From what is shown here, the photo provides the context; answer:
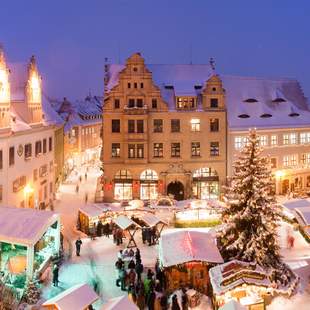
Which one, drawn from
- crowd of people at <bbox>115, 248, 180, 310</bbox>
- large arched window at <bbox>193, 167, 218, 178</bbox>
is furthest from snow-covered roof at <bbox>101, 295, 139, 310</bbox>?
large arched window at <bbox>193, 167, 218, 178</bbox>

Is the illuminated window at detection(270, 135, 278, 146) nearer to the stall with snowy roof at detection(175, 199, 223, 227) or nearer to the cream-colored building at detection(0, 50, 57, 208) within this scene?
the stall with snowy roof at detection(175, 199, 223, 227)

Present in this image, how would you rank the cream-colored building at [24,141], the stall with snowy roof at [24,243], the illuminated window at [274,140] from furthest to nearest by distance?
the illuminated window at [274,140], the cream-colored building at [24,141], the stall with snowy roof at [24,243]

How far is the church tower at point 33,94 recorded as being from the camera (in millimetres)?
50469

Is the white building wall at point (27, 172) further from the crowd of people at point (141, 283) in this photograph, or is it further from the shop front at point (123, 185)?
the crowd of people at point (141, 283)

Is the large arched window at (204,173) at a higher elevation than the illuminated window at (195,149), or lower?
lower

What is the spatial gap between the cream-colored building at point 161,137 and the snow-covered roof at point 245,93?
31 cm

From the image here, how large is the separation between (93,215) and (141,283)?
15008mm

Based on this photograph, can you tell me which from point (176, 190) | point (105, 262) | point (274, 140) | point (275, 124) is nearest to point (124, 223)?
point (105, 262)

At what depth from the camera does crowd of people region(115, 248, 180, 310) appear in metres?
26.6

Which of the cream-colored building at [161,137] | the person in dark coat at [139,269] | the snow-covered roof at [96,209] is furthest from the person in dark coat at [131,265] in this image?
the cream-colored building at [161,137]

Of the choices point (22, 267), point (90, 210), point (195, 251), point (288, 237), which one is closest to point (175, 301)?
point (195, 251)

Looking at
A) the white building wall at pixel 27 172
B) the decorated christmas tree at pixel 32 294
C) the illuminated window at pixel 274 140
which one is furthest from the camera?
the illuminated window at pixel 274 140

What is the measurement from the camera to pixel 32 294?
27828mm

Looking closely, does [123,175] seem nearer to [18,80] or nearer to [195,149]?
[195,149]
